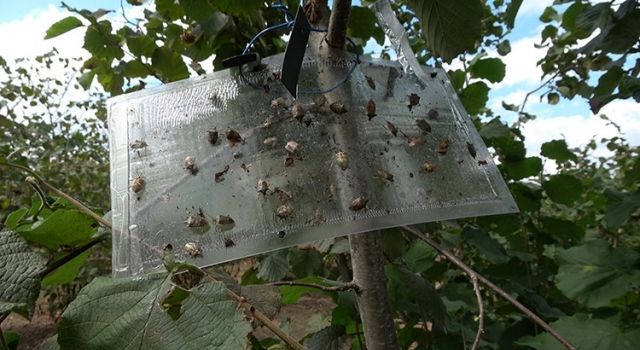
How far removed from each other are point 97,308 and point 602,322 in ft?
3.06

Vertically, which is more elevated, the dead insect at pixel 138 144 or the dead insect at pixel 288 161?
the dead insect at pixel 138 144

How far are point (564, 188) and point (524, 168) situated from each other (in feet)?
0.49

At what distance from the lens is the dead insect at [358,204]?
0.60 metres

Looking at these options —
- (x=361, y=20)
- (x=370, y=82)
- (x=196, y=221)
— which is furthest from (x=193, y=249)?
(x=361, y=20)

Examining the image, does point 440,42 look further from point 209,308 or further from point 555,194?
point 555,194

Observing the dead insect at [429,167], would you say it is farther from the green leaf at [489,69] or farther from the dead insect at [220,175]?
the green leaf at [489,69]

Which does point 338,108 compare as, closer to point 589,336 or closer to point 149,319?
point 149,319

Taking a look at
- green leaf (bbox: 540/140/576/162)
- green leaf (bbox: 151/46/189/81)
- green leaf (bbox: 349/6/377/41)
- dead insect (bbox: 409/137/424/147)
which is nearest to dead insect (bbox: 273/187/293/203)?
dead insect (bbox: 409/137/424/147)

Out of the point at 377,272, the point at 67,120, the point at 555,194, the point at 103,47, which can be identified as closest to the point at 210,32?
the point at 103,47

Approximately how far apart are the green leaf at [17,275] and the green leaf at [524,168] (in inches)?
42.4

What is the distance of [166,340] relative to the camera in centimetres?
42

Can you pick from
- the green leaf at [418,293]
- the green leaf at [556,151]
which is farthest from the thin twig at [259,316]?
the green leaf at [556,151]

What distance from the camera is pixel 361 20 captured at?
40.3 inches

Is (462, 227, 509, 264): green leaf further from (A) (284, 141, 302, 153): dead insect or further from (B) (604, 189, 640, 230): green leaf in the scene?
(A) (284, 141, 302, 153): dead insect
